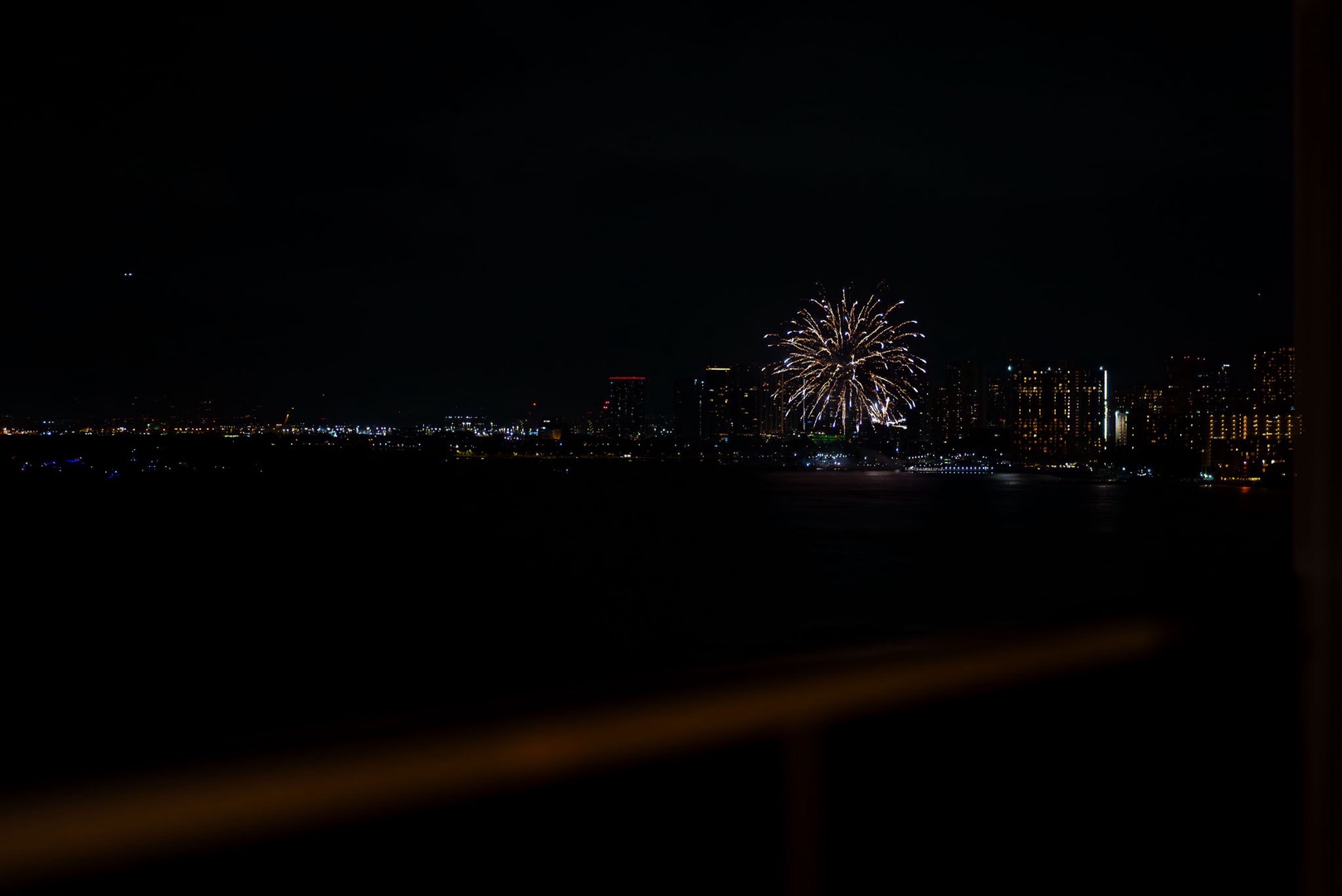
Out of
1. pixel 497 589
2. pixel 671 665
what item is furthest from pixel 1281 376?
pixel 497 589

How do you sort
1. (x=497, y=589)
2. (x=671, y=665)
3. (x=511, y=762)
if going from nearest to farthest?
1. (x=511, y=762)
2. (x=671, y=665)
3. (x=497, y=589)

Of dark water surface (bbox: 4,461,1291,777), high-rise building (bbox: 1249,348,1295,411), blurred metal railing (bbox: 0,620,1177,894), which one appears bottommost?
dark water surface (bbox: 4,461,1291,777)

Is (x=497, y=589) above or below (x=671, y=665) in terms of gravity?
below

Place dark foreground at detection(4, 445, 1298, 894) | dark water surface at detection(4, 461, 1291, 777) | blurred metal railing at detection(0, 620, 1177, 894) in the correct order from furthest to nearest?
dark water surface at detection(4, 461, 1291, 777) → dark foreground at detection(4, 445, 1298, 894) → blurred metal railing at detection(0, 620, 1177, 894)

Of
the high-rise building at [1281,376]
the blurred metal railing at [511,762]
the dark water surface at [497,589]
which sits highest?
the high-rise building at [1281,376]

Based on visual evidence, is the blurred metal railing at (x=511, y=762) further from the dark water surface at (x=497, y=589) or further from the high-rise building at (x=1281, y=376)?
the high-rise building at (x=1281, y=376)

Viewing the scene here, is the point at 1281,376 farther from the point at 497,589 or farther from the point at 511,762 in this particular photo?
the point at 497,589

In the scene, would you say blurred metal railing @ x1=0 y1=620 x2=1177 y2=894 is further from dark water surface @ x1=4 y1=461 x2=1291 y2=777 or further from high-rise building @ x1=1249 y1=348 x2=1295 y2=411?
high-rise building @ x1=1249 y1=348 x2=1295 y2=411

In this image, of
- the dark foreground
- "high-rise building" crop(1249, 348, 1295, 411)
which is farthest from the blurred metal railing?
"high-rise building" crop(1249, 348, 1295, 411)

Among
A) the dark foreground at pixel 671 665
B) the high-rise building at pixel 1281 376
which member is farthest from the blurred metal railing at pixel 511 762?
the high-rise building at pixel 1281 376

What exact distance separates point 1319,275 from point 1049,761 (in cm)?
87

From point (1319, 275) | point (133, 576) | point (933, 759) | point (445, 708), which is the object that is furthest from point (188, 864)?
point (133, 576)

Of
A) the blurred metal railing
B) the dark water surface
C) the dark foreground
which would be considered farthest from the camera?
the dark water surface

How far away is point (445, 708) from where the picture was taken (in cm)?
97
